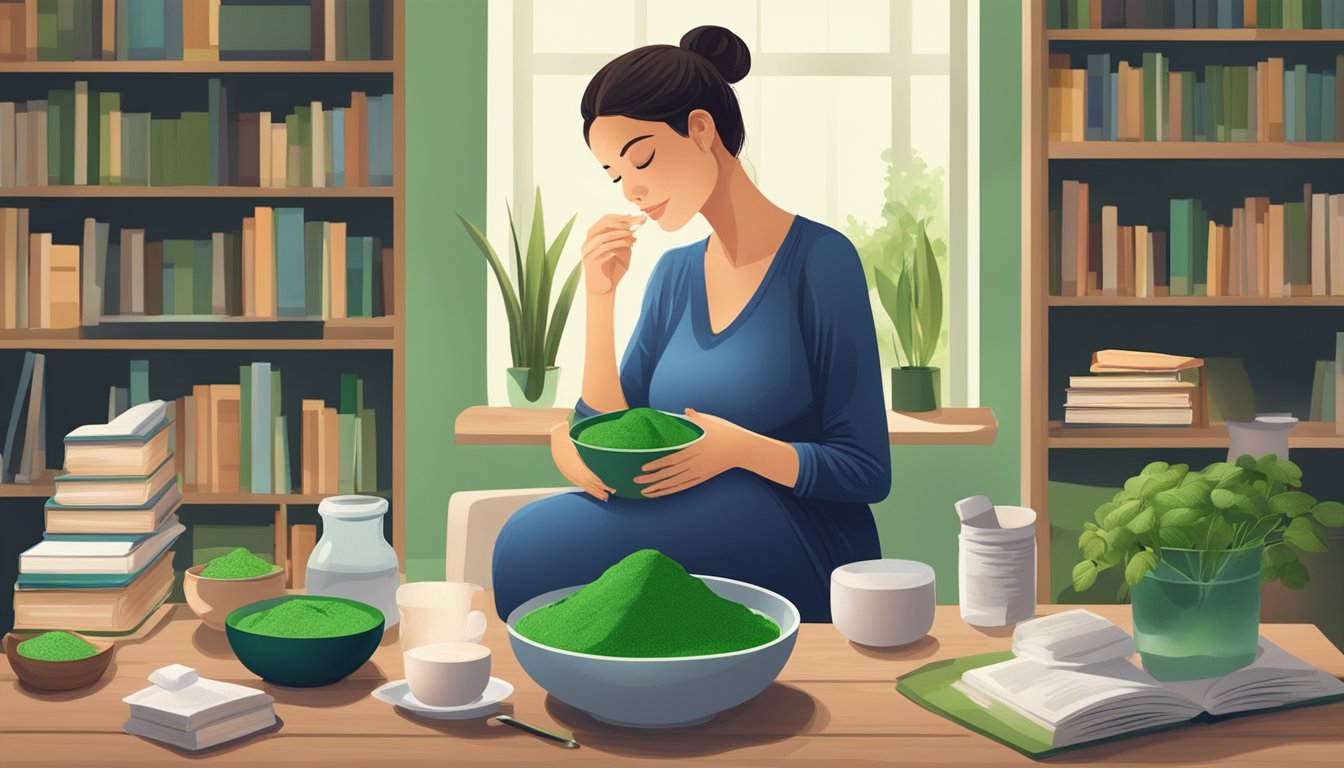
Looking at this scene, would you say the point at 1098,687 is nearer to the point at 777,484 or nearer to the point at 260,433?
the point at 777,484

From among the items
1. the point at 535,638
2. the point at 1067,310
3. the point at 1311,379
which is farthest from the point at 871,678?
the point at 1311,379

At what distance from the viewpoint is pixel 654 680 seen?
149cm

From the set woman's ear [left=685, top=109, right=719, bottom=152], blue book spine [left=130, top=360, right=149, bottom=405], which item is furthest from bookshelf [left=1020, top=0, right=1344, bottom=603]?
blue book spine [left=130, top=360, right=149, bottom=405]

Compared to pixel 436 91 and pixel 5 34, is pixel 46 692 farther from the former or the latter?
pixel 436 91

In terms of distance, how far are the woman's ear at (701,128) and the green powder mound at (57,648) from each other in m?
1.30

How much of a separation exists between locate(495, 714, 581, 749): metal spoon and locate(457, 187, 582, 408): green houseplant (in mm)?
2531

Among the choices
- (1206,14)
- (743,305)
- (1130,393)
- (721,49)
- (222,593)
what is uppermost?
(1206,14)

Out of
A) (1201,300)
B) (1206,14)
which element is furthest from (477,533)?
(1206,14)

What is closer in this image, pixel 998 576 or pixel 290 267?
pixel 998 576

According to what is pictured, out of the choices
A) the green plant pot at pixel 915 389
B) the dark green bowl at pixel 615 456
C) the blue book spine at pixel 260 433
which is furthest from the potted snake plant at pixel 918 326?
the dark green bowl at pixel 615 456

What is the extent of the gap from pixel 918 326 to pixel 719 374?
65.4 inches

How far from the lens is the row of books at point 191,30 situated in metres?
3.82

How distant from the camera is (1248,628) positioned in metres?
1.66

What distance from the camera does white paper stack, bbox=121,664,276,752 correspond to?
4.98 ft
